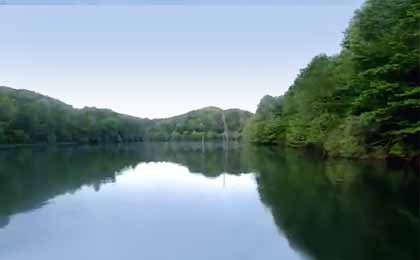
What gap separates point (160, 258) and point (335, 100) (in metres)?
22.3

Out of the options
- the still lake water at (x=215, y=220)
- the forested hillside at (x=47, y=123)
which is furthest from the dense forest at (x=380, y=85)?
the forested hillside at (x=47, y=123)

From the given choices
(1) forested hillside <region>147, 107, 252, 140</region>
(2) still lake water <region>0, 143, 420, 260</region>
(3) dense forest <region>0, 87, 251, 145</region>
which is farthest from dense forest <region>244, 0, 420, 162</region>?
(1) forested hillside <region>147, 107, 252, 140</region>

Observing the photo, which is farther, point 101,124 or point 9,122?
point 101,124

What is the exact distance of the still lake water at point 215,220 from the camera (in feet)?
16.2

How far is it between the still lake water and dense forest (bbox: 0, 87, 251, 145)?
4188 cm

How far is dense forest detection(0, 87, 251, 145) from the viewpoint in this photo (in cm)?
4931

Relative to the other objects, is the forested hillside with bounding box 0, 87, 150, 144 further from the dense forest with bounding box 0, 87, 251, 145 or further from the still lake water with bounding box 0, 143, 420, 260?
the still lake water with bounding box 0, 143, 420, 260

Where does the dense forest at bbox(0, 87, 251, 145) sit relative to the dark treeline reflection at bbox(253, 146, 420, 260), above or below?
above

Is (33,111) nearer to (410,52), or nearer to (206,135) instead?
(206,135)

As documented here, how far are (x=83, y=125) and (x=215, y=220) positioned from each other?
66012 millimetres

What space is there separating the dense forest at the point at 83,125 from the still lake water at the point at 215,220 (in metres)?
41.9

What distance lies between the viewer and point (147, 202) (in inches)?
347

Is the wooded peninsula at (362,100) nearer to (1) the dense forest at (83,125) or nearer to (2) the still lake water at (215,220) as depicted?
(1) the dense forest at (83,125)

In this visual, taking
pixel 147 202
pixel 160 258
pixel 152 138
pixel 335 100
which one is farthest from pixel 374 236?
pixel 152 138
